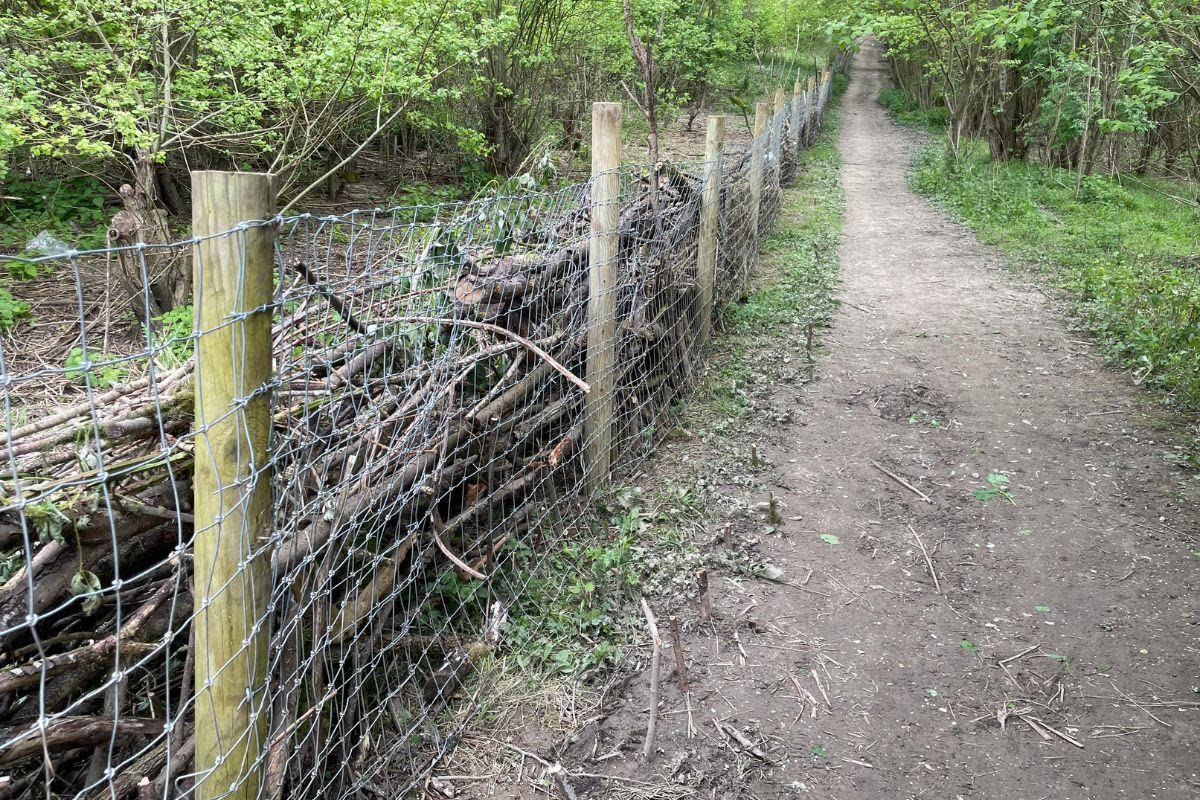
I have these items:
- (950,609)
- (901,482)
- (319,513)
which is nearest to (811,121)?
(901,482)

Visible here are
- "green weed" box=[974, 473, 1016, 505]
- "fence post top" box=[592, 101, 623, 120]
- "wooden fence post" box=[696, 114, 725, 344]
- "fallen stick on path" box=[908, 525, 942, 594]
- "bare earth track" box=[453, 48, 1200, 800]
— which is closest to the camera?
"bare earth track" box=[453, 48, 1200, 800]

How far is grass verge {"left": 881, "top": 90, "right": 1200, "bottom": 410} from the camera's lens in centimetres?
603

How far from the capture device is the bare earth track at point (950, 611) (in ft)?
8.90

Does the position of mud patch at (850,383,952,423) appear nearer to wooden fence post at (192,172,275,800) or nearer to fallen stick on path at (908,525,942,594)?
fallen stick on path at (908,525,942,594)

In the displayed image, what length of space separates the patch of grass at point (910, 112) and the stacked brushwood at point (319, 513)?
22.6 metres

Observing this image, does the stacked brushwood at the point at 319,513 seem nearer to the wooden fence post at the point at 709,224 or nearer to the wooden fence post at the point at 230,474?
the wooden fence post at the point at 230,474

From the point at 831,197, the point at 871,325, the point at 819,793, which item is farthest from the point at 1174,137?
the point at 819,793

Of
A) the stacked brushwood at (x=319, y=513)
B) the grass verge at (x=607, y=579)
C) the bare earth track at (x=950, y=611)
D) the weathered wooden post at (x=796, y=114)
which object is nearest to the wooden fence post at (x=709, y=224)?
the grass verge at (x=607, y=579)

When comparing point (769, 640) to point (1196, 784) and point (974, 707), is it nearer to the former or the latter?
point (974, 707)

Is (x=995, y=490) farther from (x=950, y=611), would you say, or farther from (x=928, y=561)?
(x=950, y=611)

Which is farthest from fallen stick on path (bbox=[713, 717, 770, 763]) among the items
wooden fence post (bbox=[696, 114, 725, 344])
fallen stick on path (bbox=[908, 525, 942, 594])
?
wooden fence post (bbox=[696, 114, 725, 344])

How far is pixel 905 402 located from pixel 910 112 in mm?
26933

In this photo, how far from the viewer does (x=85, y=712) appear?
2.02m

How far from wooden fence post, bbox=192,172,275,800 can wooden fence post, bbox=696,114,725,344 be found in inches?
172
